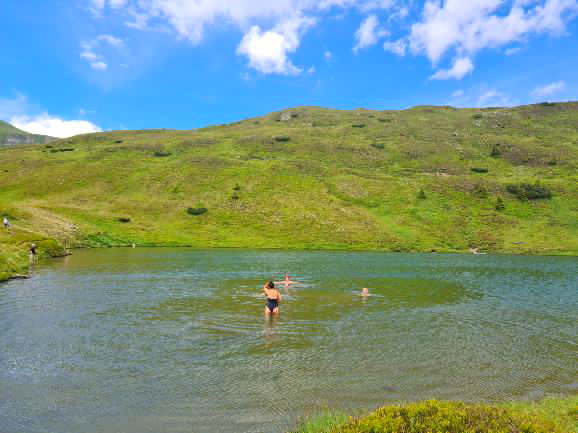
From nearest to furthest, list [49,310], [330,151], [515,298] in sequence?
[49,310]
[515,298]
[330,151]

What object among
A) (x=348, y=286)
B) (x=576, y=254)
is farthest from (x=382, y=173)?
(x=348, y=286)

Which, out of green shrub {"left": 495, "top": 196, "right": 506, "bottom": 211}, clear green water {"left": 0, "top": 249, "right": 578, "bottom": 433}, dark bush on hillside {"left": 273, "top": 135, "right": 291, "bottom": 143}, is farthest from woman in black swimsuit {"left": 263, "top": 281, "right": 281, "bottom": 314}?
dark bush on hillside {"left": 273, "top": 135, "right": 291, "bottom": 143}

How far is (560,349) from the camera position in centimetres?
1808

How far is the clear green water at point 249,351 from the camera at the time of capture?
1176 centimetres

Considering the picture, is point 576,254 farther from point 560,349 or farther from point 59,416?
point 59,416

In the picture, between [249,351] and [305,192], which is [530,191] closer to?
[305,192]

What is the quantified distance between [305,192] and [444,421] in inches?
3960

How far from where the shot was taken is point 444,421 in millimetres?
7445

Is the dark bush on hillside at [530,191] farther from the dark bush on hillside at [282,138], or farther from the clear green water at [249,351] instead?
the dark bush on hillside at [282,138]

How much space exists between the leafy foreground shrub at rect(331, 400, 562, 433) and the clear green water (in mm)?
3738

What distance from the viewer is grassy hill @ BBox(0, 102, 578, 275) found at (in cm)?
8200

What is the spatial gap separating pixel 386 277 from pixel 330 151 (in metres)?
108

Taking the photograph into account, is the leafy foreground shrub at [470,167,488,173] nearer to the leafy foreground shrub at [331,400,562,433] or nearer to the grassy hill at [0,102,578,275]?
the grassy hill at [0,102,578,275]

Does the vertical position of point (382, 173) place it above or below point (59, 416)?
above
